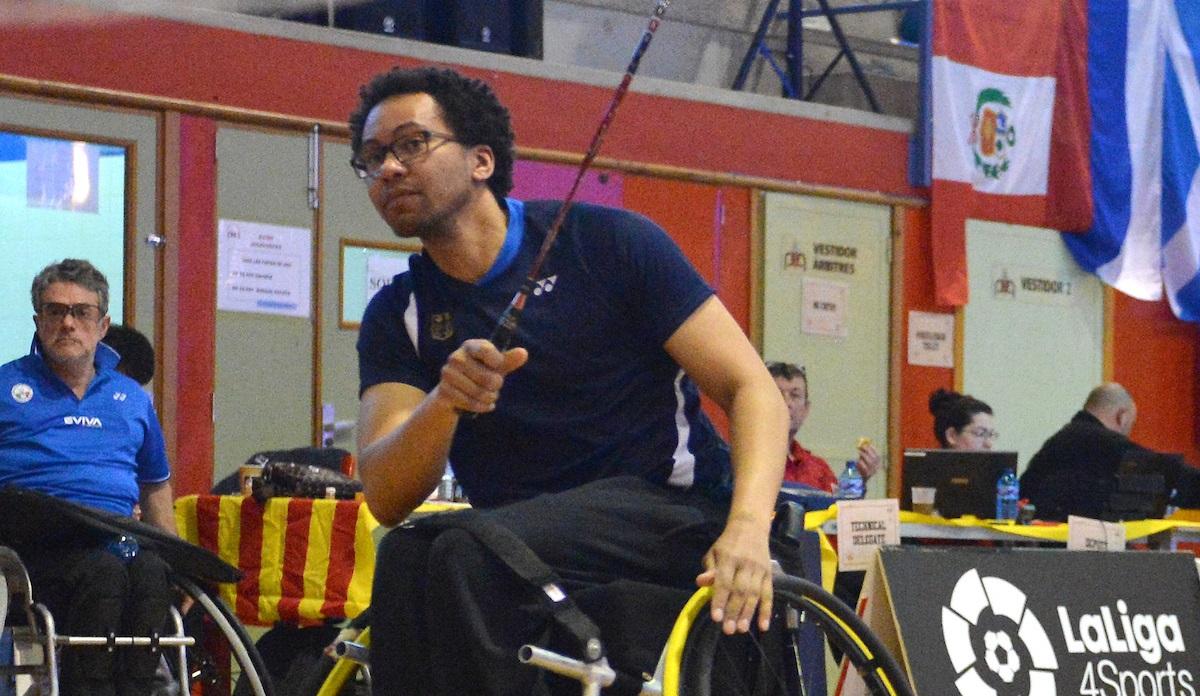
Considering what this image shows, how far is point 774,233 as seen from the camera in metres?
8.99

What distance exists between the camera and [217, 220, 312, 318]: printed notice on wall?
7.31m

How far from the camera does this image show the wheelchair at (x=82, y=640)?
4289 mm

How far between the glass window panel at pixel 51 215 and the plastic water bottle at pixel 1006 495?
3.19 m

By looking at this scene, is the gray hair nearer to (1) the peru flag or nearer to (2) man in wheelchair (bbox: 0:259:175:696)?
(2) man in wheelchair (bbox: 0:259:175:696)

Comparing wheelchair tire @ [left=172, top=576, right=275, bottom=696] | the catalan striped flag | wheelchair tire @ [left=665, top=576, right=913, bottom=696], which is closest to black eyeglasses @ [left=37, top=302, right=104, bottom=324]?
the catalan striped flag

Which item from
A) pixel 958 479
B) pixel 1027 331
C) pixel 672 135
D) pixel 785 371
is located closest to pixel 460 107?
pixel 958 479

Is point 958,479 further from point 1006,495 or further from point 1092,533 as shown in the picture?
point 1092,533

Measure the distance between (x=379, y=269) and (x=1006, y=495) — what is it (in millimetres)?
2866

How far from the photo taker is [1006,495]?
20.2 ft

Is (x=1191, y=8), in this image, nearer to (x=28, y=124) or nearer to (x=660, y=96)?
(x=660, y=96)

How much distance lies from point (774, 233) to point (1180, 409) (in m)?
3.08

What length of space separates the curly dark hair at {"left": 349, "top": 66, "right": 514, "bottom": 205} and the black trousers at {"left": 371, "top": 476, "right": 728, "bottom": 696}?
573 millimetres

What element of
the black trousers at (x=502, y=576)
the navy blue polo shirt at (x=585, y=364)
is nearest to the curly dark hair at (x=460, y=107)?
the navy blue polo shirt at (x=585, y=364)

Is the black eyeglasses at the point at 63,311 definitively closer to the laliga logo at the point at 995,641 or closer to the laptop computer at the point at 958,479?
the laliga logo at the point at 995,641
